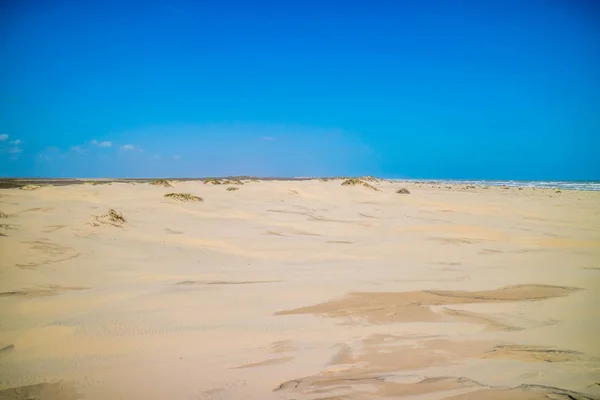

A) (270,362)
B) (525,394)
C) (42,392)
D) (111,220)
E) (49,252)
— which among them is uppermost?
(111,220)

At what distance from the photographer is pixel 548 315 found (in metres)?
4.11

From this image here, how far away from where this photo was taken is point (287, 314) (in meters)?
4.23

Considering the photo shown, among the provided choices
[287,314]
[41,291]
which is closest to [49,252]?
[41,291]

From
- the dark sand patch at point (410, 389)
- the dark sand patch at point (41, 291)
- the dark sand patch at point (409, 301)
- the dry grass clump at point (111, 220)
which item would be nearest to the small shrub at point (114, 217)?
the dry grass clump at point (111, 220)

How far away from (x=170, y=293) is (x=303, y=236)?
4999 millimetres

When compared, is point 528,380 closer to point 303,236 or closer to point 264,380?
point 264,380

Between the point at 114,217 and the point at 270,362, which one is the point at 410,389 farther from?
the point at 114,217

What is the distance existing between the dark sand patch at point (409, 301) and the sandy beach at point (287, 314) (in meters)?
0.03

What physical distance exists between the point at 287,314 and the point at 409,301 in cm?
157

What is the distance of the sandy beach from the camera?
2.72 m

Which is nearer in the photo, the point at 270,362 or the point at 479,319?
the point at 270,362

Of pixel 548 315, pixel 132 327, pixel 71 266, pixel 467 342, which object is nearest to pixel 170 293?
pixel 132 327

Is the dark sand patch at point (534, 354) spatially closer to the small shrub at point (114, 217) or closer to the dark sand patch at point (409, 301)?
the dark sand patch at point (409, 301)

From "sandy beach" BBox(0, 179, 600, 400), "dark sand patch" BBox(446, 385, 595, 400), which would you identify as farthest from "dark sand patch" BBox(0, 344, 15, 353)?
"dark sand patch" BBox(446, 385, 595, 400)
